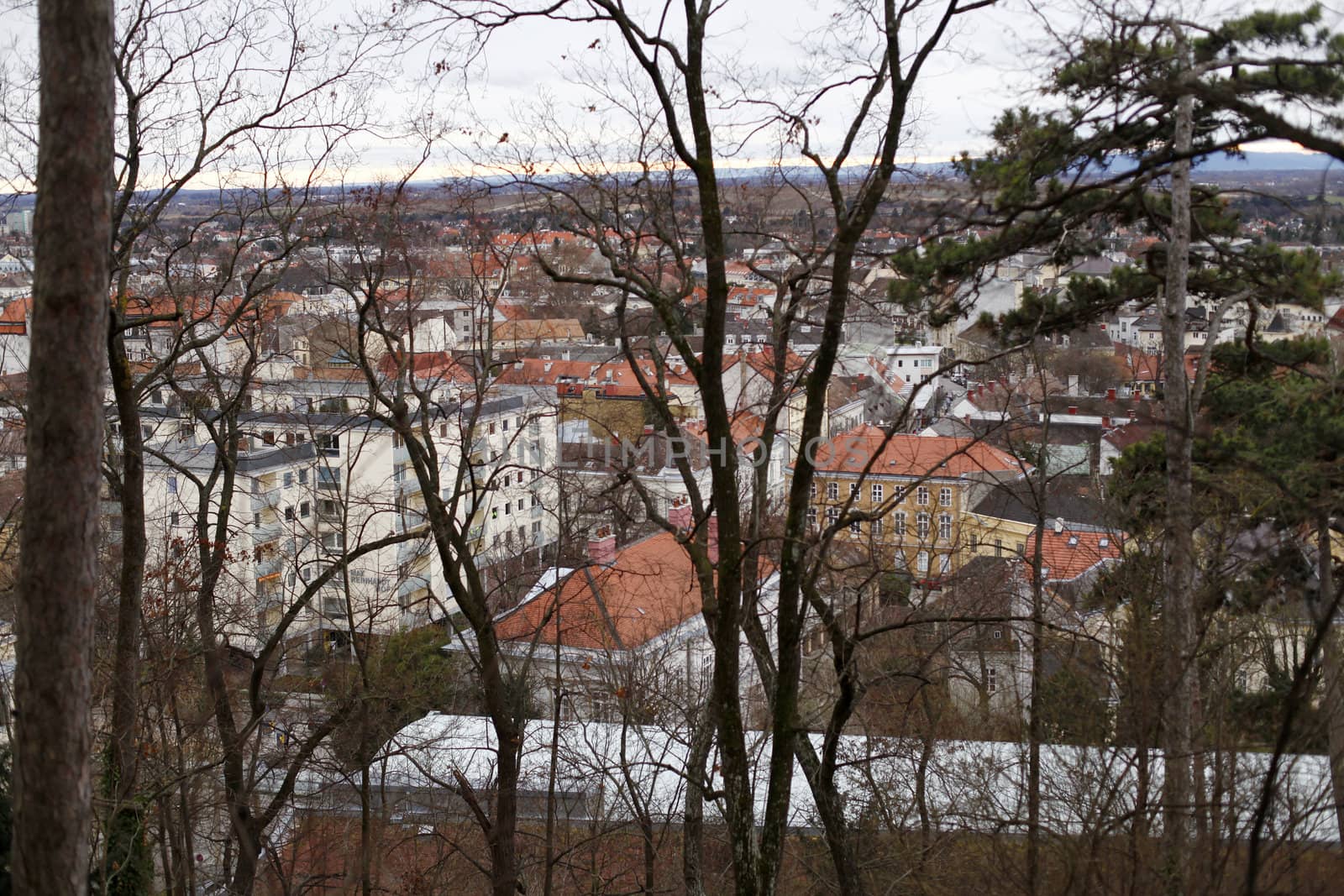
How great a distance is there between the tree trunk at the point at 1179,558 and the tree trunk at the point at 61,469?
5372 millimetres

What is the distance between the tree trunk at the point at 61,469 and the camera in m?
3.82

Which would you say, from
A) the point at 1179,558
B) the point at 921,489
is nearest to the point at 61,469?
the point at 1179,558

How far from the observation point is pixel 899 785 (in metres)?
13.2

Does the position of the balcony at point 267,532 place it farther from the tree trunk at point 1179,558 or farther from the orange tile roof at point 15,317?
the tree trunk at point 1179,558

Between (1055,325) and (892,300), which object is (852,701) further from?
(1055,325)

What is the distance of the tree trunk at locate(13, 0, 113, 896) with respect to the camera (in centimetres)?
382

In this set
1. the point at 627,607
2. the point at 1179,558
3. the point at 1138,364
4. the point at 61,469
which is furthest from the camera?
the point at 627,607

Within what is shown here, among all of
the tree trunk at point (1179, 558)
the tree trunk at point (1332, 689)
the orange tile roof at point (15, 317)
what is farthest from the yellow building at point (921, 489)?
the orange tile roof at point (15, 317)

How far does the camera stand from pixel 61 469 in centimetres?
384

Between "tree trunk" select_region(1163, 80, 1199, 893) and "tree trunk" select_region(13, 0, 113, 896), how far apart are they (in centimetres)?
537

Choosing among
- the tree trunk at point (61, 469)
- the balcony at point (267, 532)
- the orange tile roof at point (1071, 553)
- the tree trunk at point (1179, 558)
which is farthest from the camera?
the balcony at point (267, 532)

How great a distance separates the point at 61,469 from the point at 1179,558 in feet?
21.6

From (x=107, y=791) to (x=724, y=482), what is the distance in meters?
5.60

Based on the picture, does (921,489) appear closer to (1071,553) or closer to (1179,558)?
(1071,553)
